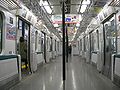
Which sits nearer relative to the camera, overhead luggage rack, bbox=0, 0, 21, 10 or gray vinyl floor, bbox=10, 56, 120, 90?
overhead luggage rack, bbox=0, 0, 21, 10

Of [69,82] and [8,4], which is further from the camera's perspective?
[69,82]

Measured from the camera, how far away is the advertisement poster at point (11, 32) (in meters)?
5.78

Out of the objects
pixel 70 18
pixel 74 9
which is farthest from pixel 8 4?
pixel 74 9

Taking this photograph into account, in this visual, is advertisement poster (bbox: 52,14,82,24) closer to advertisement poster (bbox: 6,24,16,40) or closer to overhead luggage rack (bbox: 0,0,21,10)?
advertisement poster (bbox: 6,24,16,40)

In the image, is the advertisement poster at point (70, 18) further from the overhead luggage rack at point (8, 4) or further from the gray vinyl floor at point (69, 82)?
the overhead luggage rack at point (8, 4)

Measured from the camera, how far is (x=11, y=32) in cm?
609

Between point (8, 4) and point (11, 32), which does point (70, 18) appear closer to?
point (11, 32)

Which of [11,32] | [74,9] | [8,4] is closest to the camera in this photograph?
[8,4]

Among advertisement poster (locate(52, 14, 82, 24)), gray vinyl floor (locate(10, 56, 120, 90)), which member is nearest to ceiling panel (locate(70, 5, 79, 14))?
advertisement poster (locate(52, 14, 82, 24))

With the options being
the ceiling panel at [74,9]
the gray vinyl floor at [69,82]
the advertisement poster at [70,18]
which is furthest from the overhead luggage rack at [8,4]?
the ceiling panel at [74,9]

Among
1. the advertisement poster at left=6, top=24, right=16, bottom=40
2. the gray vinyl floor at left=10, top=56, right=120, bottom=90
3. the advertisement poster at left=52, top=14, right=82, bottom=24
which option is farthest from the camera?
the advertisement poster at left=52, top=14, right=82, bottom=24

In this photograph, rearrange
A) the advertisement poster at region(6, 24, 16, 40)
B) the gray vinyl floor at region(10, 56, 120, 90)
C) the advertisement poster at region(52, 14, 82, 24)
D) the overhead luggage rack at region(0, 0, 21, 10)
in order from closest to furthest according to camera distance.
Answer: the overhead luggage rack at region(0, 0, 21, 10), the gray vinyl floor at region(10, 56, 120, 90), the advertisement poster at region(6, 24, 16, 40), the advertisement poster at region(52, 14, 82, 24)

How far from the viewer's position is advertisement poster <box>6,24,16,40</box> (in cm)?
578

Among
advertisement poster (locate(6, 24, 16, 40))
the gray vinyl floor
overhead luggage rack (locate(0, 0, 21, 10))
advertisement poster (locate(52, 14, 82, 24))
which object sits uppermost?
advertisement poster (locate(52, 14, 82, 24))
